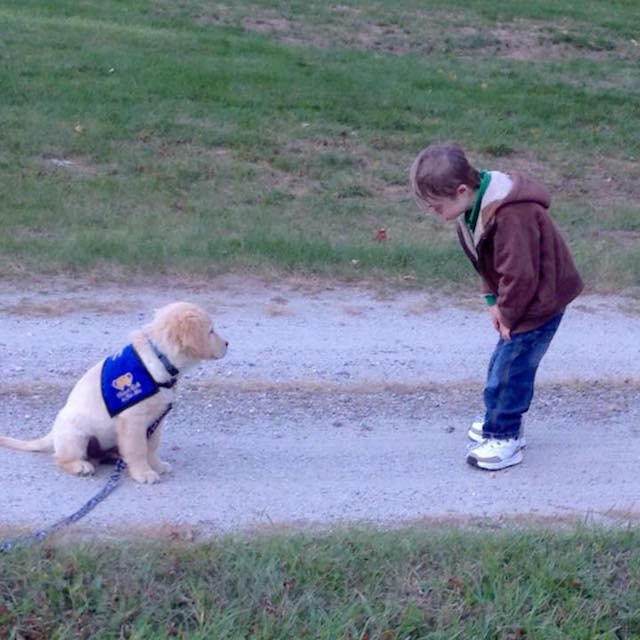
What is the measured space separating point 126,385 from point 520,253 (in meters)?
1.72

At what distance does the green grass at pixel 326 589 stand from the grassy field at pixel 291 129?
4281mm

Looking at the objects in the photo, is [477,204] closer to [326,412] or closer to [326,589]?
[326,412]

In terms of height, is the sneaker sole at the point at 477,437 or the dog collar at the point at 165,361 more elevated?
the dog collar at the point at 165,361

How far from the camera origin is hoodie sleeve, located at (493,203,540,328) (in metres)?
5.24

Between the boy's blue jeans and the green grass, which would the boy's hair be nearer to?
the boy's blue jeans

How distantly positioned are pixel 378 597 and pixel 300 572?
0.92 ft

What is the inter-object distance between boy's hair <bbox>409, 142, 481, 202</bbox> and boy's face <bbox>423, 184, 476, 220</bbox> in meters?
0.02

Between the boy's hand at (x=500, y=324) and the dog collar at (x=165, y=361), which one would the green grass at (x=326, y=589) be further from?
the boy's hand at (x=500, y=324)

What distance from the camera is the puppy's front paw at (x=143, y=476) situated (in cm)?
529

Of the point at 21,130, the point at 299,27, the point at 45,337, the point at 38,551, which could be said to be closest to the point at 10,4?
the point at 299,27

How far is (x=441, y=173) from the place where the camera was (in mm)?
5148

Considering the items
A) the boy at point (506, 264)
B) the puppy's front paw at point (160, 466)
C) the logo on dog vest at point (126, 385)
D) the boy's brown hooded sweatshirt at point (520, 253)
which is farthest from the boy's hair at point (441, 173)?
the puppy's front paw at point (160, 466)

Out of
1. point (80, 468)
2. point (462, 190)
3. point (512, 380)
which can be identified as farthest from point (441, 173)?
point (80, 468)

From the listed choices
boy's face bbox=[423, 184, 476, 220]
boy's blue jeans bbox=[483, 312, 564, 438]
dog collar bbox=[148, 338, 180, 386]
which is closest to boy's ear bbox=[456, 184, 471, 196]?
boy's face bbox=[423, 184, 476, 220]
